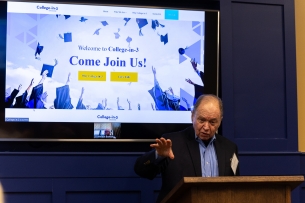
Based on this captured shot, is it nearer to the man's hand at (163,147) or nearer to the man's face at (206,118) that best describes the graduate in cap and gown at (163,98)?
the man's face at (206,118)

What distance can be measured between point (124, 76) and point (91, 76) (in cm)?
24

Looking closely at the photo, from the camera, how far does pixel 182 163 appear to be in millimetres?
3016

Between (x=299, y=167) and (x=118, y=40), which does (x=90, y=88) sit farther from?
(x=299, y=167)

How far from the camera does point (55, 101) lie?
151 inches

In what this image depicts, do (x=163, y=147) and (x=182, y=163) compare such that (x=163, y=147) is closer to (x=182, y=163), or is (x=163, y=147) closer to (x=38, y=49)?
(x=182, y=163)

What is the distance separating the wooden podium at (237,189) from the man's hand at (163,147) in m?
0.30

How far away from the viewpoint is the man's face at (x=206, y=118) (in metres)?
3.07

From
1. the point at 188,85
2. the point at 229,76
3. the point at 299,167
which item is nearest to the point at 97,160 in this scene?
the point at 188,85

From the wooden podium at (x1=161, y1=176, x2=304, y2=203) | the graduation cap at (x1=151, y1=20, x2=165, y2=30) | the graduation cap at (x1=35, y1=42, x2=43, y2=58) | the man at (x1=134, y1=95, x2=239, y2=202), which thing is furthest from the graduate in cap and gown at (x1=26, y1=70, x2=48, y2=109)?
the wooden podium at (x1=161, y1=176, x2=304, y2=203)

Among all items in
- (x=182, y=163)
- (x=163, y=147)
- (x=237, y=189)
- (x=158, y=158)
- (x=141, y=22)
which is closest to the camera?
(x=237, y=189)

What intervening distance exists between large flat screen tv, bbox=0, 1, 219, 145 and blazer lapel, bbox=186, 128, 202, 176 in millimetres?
865

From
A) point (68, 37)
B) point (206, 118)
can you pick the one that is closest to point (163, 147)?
point (206, 118)

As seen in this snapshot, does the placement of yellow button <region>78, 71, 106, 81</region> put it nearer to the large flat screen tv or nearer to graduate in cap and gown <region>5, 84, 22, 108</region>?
the large flat screen tv

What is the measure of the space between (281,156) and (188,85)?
90 centimetres
